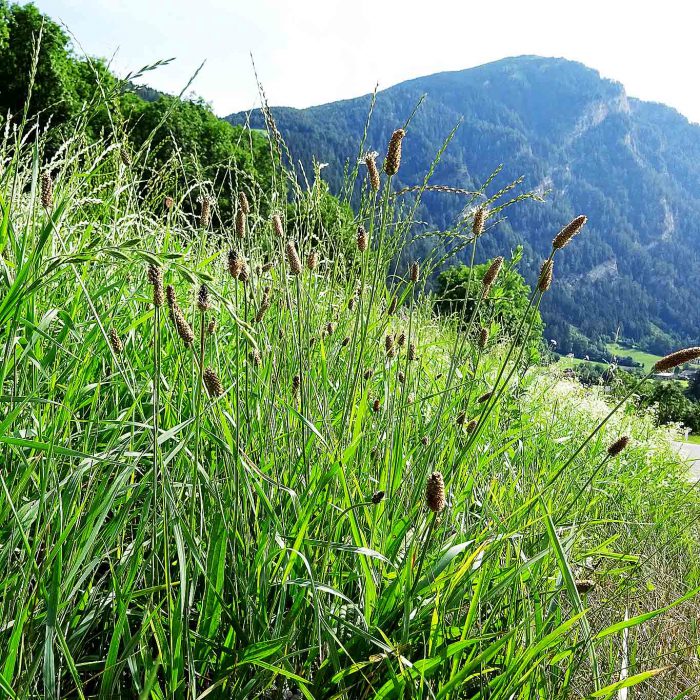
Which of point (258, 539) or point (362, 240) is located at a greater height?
point (362, 240)

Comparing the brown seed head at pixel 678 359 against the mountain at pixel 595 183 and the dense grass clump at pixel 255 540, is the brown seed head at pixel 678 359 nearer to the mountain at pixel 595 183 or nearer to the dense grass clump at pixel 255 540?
the dense grass clump at pixel 255 540

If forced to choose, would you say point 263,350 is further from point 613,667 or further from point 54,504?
point 613,667

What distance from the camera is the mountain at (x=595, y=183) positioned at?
13825 cm

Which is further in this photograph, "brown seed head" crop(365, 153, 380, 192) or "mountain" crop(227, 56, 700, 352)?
"mountain" crop(227, 56, 700, 352)

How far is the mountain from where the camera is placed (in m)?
138

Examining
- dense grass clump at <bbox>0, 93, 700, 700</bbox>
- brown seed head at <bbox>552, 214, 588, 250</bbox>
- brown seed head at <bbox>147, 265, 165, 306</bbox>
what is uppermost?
brown seed head at <bbox>552, 214, 588, 250</bbox>

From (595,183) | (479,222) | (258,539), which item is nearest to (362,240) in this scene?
(479,222)

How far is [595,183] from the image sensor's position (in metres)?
184

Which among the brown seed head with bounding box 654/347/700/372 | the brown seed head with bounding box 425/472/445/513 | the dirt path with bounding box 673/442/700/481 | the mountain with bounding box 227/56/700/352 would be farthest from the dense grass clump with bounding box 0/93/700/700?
the mountain with bounding box 227/56/700/352

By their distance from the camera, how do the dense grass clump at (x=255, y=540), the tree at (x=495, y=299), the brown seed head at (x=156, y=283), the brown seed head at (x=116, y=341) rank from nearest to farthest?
the brown seed head at (x=156, y=283) → the dense grass clump at (x=255, y=540) → the brown seed head at (x=116, y=341) → the tree at (x=495, y=299)

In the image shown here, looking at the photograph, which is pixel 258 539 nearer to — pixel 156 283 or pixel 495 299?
pixel 156 283

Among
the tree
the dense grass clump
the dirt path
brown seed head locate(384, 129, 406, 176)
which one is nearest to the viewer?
the dense grass clump

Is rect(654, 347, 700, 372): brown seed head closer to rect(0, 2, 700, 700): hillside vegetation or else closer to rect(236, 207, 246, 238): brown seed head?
rect(0, 2, 700, 700): hillside vegetation

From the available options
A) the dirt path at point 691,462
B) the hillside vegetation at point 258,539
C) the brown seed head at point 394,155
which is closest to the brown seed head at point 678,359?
the hillside vegetation at point 258,539
